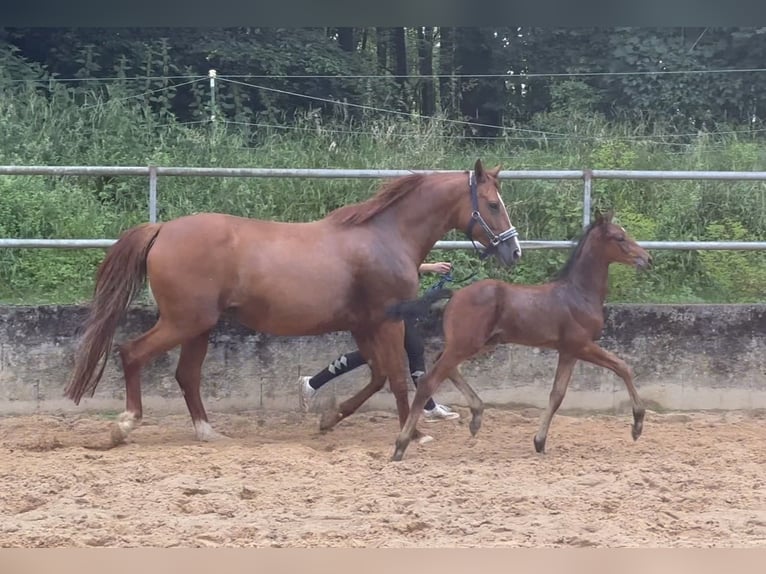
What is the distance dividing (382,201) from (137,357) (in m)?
2.05

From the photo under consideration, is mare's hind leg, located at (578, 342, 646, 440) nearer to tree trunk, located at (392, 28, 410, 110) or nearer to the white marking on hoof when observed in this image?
the white marking on hoof

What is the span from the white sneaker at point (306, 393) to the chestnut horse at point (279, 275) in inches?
→ 26.7

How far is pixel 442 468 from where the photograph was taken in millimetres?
6379

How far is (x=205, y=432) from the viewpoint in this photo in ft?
24.6

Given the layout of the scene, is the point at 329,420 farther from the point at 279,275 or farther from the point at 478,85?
the point at 478,85

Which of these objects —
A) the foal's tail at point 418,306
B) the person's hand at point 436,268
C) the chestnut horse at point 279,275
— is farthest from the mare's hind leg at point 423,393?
the person's hand at point 436,268

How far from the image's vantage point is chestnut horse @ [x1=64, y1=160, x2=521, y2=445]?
284 inches

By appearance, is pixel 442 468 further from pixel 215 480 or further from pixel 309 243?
pixel 309 243

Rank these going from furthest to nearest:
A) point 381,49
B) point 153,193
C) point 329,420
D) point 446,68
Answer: point 381,49 < point 446,68 < point 153,193 < point 329,420

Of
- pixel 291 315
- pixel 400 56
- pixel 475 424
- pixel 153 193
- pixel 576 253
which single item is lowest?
pixel 475 424

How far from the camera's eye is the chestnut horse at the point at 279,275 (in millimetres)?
7203

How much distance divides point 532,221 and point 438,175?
2.55 metres

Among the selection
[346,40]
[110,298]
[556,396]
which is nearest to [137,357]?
[110,298]

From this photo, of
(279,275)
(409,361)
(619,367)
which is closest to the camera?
(619,367)
